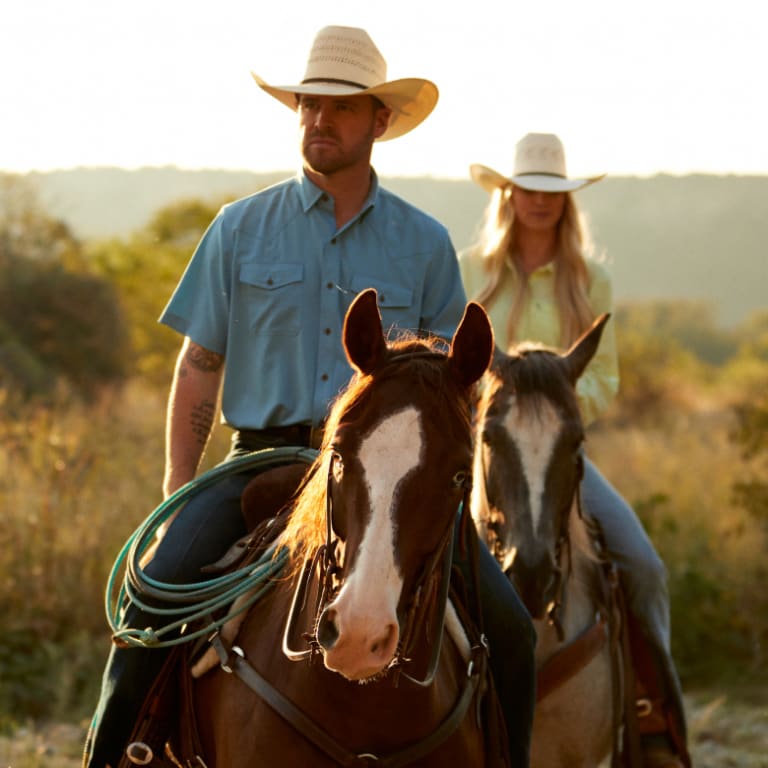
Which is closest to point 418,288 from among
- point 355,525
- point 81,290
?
point 355,525

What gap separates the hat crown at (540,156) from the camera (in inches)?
296

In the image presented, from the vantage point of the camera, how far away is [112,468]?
38.1ft

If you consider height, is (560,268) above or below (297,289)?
above

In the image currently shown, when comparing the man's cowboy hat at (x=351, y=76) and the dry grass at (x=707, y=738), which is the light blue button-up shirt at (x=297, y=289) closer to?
the man's cowboy hat at (x=351, y=76)

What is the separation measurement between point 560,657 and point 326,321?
1.85m

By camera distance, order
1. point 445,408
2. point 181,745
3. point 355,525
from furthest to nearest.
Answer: point 181,745 → point 445,408 → point 355,525

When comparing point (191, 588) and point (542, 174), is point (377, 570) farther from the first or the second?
point (542, 174)

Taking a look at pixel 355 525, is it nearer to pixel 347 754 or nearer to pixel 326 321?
pixel 347 754

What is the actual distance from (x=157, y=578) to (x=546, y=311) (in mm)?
Answer: 3276

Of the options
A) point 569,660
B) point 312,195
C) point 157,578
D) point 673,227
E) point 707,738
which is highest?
point 673,227

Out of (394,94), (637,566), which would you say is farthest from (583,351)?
(394,94)

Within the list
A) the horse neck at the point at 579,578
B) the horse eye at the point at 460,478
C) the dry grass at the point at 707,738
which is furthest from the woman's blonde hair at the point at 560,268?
the horse eye at the point at 460,478

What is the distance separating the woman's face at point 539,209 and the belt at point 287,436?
2942 millimetres

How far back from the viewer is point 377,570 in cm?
314
